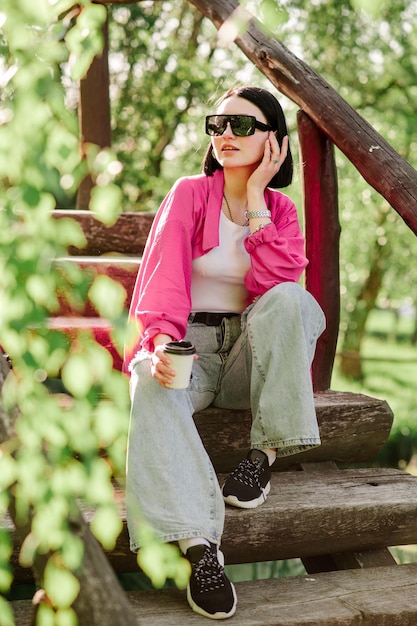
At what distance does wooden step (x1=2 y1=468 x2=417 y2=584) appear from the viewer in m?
2.29

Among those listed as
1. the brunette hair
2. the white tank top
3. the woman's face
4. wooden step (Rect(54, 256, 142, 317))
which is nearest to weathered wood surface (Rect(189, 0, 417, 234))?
the brunette hair

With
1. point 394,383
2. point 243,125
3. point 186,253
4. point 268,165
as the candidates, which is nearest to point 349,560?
point 186,253

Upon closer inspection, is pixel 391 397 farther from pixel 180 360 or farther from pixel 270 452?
pixel 180 360

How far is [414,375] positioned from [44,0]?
1694 cm

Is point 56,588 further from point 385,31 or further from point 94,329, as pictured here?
point 385,31

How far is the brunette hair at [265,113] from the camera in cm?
A: 260

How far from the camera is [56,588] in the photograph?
1255 millimetres

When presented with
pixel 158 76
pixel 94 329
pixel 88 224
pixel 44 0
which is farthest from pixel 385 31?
pixel 44 0

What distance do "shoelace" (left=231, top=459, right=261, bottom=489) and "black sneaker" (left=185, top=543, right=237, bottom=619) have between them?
12.6 inches

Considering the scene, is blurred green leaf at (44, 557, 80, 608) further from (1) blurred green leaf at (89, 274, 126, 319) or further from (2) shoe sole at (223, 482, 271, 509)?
(2) shoe sole at (223, 482, 271, 509)

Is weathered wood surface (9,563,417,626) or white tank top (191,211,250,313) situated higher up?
white tank top (191,211,250,313)

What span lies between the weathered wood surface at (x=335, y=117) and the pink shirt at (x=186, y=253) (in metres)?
0.35

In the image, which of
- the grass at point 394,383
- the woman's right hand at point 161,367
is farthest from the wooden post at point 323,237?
the grass at point 394,383

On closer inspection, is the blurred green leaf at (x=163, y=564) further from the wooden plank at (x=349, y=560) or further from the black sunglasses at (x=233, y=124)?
the black sunglasses at (x=233, y=124)
